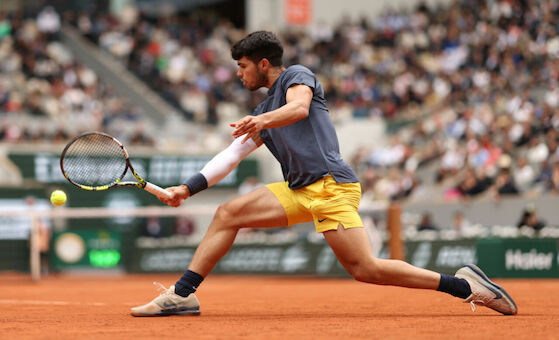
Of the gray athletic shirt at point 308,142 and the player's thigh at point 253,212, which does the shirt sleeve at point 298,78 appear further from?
the player's thigh at point 253,212

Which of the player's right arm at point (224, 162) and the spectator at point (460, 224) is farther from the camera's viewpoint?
the spectator at point (460, 224)

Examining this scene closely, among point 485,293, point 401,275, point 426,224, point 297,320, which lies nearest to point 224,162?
point 297,320

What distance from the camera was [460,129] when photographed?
66.4 feet

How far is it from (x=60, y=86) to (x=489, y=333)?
1978 centimetres

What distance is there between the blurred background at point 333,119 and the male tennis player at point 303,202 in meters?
8.49

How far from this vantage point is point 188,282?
6219 mm

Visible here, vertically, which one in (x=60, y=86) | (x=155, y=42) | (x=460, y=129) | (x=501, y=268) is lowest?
(x=501, y=268)

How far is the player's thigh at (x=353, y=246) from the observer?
5906 mm

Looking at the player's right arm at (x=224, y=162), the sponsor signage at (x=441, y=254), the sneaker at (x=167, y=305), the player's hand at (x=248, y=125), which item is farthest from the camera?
the sponsor signage at (x=441, y=254)

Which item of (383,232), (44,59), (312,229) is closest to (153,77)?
(44,59)

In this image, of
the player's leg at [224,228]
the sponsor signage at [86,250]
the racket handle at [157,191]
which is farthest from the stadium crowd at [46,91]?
the racket handle at [157,191]

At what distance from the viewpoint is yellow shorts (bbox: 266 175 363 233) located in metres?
5.98

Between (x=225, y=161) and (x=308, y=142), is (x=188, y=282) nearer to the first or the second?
(x=225, y=161)

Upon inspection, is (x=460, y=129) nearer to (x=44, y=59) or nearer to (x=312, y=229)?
(x=312, y=229)
